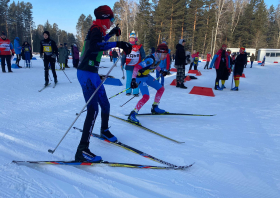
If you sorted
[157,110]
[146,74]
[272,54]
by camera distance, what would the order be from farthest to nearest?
[272,54] → [157,110] → [146,74]

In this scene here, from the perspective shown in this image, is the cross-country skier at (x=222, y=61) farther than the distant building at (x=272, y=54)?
No

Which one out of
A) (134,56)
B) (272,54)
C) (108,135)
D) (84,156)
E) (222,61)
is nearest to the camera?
(84,156)

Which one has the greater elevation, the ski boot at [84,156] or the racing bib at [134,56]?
the racing bib at [134,56]

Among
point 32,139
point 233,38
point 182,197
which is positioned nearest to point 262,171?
point 182,197

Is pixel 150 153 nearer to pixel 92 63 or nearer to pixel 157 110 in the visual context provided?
pixel 92 63

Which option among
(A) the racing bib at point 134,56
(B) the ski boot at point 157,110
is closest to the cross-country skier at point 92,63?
(B) the ski boot at point 157,110

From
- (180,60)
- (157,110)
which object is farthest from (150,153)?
(180,60)

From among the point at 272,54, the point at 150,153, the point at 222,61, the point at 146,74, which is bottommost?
the point at 150,153

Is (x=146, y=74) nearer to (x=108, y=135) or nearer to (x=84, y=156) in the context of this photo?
(x=108, y=135)

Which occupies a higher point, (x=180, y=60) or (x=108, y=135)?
(x=180, y=60)

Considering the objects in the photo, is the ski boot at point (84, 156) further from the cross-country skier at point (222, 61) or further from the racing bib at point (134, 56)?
the cross-country skier at point (222, 61)

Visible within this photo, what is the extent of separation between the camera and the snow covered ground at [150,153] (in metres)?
1.79

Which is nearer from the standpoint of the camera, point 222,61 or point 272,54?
point 222,61

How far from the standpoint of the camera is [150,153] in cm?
248
